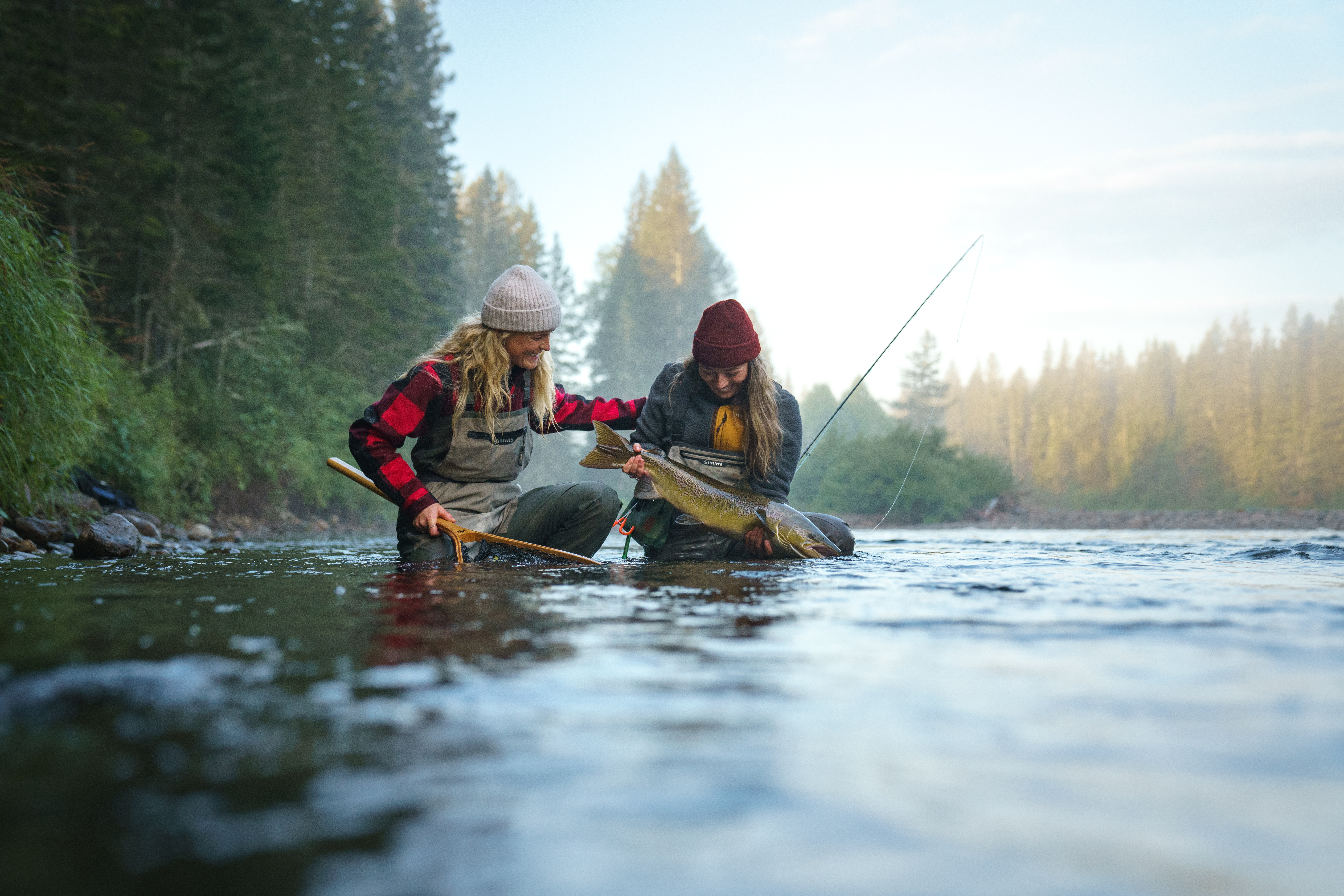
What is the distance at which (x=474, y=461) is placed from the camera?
5.02 m

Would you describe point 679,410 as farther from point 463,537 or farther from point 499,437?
point 463,537

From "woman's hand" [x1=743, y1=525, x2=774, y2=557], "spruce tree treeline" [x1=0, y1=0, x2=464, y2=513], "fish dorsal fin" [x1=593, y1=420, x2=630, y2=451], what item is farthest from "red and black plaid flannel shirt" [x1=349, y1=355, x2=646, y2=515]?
"spruce tree treeline" [x1=0, y1=0, x2=464, y2=513]

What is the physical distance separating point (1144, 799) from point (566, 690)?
38.5 inches

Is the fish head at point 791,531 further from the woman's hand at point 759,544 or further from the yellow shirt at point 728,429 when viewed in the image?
the yellow shirt at point 728,429

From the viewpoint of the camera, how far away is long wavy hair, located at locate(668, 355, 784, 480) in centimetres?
534

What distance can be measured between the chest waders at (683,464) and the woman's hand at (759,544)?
22 centimetres

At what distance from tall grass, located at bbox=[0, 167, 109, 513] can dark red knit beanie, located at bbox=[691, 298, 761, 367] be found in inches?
174

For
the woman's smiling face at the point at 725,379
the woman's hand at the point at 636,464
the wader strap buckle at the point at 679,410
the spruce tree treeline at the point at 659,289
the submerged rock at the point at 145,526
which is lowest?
the submerged rock at the point at 145,526

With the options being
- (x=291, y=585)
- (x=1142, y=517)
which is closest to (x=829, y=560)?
(x=291, y=585)

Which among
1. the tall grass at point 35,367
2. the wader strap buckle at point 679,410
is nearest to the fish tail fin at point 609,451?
the wader strap buckle at point 679,410

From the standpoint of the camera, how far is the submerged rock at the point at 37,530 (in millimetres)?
6066

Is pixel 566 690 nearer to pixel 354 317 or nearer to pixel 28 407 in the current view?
pixel 28 407

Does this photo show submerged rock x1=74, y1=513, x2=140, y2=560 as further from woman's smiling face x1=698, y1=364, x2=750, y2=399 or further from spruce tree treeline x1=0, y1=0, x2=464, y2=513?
woman's smiling face x1=698, y1=364, x2=750, y2=399

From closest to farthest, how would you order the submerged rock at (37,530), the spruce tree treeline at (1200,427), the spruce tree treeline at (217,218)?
the submerged rock at (37,530) < the spruce tree treeline at (217,218) < the spruce tree treeline at (1200,427)
